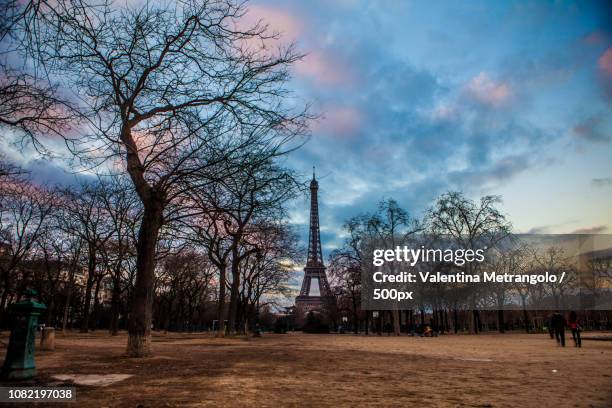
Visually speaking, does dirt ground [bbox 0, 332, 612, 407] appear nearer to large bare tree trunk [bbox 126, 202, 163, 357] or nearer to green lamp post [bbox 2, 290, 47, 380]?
green lamp post [bbox 2, 290, 47, 380]

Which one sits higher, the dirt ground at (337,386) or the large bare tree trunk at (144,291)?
the large bare tree trunk at (144,291)

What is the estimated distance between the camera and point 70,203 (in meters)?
29.6

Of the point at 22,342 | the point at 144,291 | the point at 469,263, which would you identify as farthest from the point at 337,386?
the point at 469,263

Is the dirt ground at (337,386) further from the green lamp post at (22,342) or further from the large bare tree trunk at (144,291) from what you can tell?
the large bare tree trunk at (144,291)

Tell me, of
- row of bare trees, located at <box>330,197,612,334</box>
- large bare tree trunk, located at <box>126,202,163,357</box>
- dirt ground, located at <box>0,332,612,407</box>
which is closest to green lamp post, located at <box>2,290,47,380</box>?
dirt ground, located at <box>0,332,612,407</box>

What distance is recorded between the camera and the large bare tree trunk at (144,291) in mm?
10945

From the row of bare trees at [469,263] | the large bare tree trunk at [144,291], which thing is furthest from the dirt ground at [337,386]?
the row of bare trees at [469,263]

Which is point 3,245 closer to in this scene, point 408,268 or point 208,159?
point 208,159

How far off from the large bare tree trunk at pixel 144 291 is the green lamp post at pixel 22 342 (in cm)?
418

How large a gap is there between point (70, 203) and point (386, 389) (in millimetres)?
29374

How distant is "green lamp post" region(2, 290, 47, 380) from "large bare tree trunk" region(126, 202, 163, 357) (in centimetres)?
418

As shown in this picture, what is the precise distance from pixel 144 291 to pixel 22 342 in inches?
183

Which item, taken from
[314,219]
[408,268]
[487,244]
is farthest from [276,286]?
[314,219]

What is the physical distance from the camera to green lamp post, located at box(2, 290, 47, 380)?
633 cm
